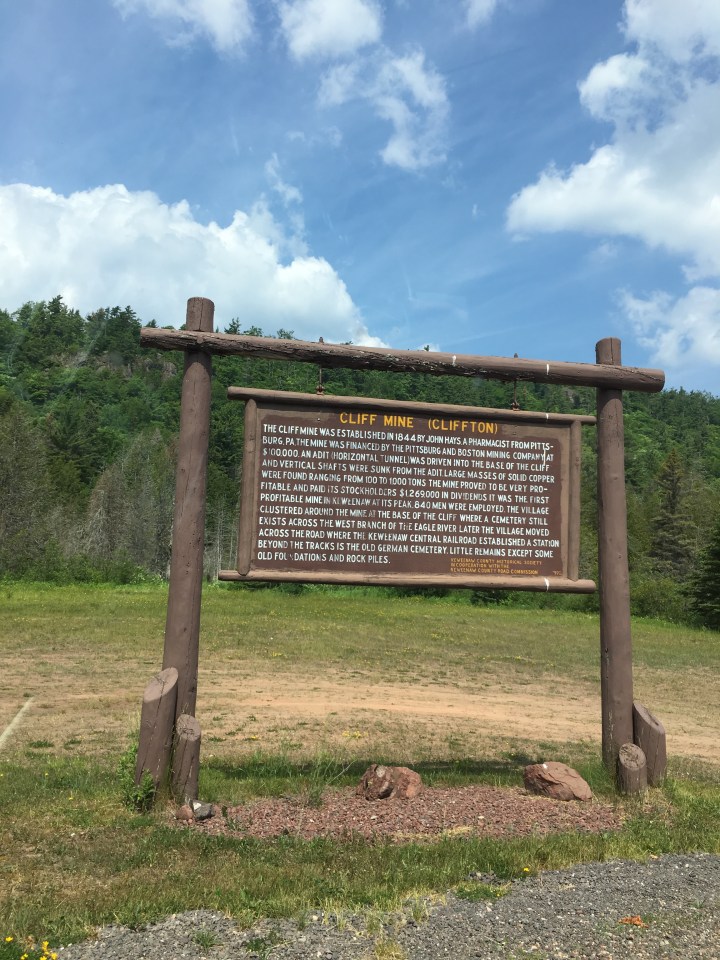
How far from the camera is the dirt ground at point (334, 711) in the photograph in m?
9.62

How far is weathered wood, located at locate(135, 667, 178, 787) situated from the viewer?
21.0 feet

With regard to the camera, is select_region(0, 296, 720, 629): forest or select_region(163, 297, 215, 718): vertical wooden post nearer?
select_region(163, 297, 215, 718): vertical wooden post

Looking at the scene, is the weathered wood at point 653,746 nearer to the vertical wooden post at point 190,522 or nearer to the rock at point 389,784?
the rock at point 389,784

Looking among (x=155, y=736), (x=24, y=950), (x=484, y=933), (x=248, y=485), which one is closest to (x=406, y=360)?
(x=248, y=485)

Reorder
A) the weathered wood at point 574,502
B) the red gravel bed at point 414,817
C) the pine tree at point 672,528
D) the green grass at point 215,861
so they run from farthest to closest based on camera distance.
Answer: the pine tree at point 672,528, the weathered wood at point 574,502, the red gravel bed at point 414,817, the green grass at point 215,861

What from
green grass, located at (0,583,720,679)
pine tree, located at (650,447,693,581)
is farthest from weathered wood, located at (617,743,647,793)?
pine tree, located at (650,447,693,581)

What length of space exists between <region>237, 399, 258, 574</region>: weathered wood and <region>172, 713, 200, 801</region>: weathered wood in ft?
4.99

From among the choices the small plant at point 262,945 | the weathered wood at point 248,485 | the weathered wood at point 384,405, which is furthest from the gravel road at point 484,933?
the weathered wood at point 384,405

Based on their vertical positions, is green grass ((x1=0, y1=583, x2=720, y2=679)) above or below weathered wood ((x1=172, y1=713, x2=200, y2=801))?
below

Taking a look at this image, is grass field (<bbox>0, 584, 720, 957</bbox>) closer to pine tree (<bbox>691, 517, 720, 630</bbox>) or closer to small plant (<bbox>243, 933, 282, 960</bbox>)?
small plant (<bbox>243, 933, 282, 960</bbox>)

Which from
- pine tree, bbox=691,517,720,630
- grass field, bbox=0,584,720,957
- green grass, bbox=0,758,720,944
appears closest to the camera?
green grass, bbox=0,758,720,944

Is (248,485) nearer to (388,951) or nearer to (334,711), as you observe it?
(388,951)

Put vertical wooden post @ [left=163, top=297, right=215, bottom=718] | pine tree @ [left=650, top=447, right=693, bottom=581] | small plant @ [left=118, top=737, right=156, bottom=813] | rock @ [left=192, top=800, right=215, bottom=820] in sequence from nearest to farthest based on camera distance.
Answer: rock @ [left=192, top=800, right=215, bottom=820], small plant @ [left=118, top=737, right=156, bottom=813], vertical wooden post @ [left=163, top=297, right=215, bottom=718], pine tree @ [left=650, top=447, right=693, bottom=581]

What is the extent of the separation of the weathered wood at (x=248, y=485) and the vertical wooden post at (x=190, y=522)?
378 mm
